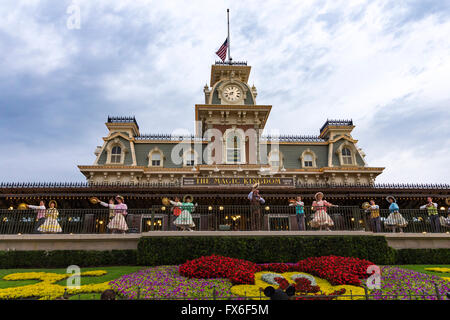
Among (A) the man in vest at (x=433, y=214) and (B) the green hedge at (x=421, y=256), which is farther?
(A) the man in vest at (x=433, y=214)

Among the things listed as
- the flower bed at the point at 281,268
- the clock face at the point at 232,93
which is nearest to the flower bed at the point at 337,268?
the flower bed at the point at 281,268

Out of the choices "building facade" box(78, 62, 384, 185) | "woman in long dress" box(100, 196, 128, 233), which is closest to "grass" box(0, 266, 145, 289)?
"woman in long dress" box(100, 196, 128, 233)

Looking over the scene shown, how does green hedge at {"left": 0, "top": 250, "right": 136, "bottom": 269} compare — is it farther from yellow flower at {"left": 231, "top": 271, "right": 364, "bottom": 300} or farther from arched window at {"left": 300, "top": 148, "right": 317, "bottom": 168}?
arched window at {"left": 300, "top": 148, "right": 317, "bottom": 168}

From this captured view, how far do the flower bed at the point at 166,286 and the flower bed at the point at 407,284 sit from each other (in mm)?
4527

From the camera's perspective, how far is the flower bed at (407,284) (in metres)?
8.20

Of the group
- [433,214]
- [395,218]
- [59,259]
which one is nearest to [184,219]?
[59,259]

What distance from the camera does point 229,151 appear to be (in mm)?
30172

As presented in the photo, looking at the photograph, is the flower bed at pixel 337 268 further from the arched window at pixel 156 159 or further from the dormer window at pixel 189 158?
the arched window at pixel 156 159

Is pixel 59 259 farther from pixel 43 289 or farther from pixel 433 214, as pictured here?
pixel 433 214

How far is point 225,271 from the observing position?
9.81m
